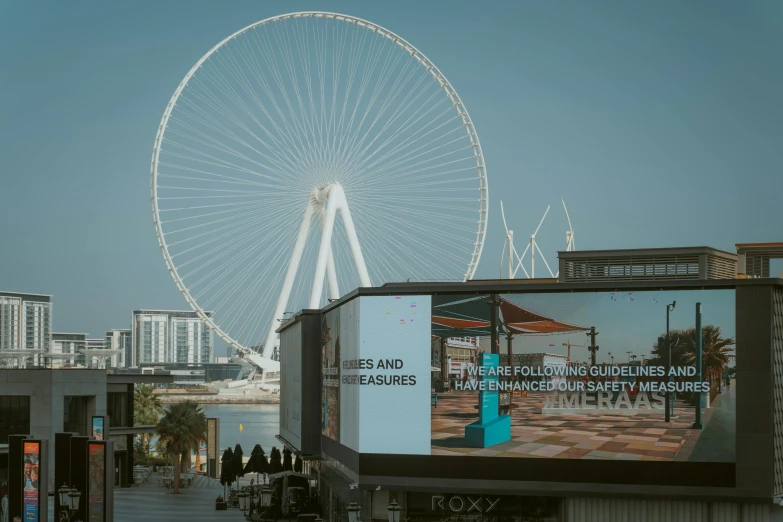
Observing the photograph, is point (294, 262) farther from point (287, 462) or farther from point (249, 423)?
point (249, 423)

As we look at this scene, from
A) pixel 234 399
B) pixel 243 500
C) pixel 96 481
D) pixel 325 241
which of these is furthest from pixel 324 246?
pixel 234 399

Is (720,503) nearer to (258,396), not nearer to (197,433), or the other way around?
(197,433)

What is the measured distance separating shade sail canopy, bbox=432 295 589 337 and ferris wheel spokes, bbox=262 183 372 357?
26.3 m

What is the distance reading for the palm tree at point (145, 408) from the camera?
66875mm

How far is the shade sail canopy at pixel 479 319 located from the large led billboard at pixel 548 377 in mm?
23

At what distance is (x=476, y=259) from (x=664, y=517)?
32.4 meters

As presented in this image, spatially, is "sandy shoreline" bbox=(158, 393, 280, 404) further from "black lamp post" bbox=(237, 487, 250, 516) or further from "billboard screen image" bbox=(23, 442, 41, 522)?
"billboard screen image" bbox=(23, 442, 41, 522)

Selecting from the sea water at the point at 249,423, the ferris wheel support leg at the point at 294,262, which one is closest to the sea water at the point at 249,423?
the sea water at the point at 249,423

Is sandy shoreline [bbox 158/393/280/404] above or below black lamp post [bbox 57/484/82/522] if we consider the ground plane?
A: below

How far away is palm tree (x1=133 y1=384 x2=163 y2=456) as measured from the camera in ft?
219

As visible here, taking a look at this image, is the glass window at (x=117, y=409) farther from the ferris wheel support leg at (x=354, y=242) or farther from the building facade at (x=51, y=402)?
the ferris wheel support leg at (x=354, y=242)

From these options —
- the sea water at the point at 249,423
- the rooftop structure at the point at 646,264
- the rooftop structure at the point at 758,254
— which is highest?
the rooftop structure at the point at 758,254

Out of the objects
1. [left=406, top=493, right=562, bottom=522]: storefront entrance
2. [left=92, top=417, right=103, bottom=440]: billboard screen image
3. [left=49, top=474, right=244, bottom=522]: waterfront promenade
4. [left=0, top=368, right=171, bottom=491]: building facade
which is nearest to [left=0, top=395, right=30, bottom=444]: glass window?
[left=0, top=368, right=171, bottom=491]: building facade

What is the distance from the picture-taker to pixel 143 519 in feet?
118
